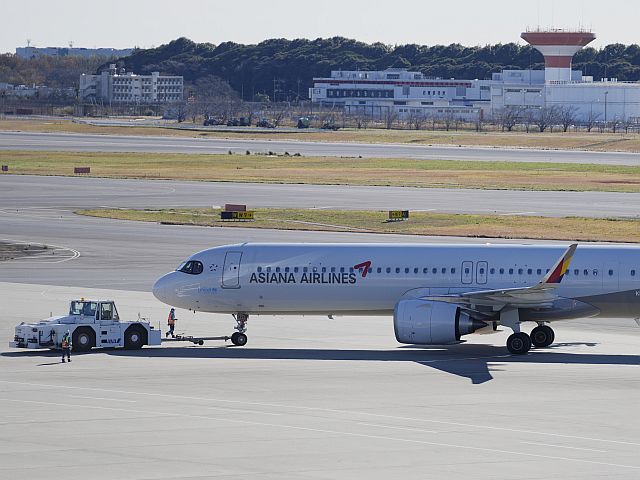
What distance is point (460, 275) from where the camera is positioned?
47.9 metres

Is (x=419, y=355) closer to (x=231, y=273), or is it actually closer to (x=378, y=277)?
(x=378, y=277)

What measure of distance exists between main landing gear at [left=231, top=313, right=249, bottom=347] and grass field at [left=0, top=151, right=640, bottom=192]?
7946cm

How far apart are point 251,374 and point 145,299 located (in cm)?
2026

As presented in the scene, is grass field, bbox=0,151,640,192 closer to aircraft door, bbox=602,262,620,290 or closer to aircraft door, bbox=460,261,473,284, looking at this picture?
aircraft door, bbox=602,262,620,290

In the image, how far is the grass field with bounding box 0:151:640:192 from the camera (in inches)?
5266

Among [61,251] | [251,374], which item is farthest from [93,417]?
[61,251]

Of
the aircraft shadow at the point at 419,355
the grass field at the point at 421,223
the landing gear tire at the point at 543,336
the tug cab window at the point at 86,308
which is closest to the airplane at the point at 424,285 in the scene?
the landing gear tire at the point at 543,336

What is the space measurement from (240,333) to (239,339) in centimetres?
26

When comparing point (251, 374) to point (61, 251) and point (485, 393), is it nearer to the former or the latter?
point (485, 393)

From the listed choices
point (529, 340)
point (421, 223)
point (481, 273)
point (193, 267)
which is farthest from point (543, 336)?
point (421, 223)

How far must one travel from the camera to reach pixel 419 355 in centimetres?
4741

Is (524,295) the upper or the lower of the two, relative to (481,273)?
lower

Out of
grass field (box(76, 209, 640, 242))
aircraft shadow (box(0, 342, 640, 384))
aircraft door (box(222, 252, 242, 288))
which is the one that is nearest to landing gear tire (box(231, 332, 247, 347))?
aircraft shadow (box(0, 342, 640, 384))

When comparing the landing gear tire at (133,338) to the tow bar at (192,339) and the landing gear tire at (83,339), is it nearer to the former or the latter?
the landing gear tire at (83,339)
